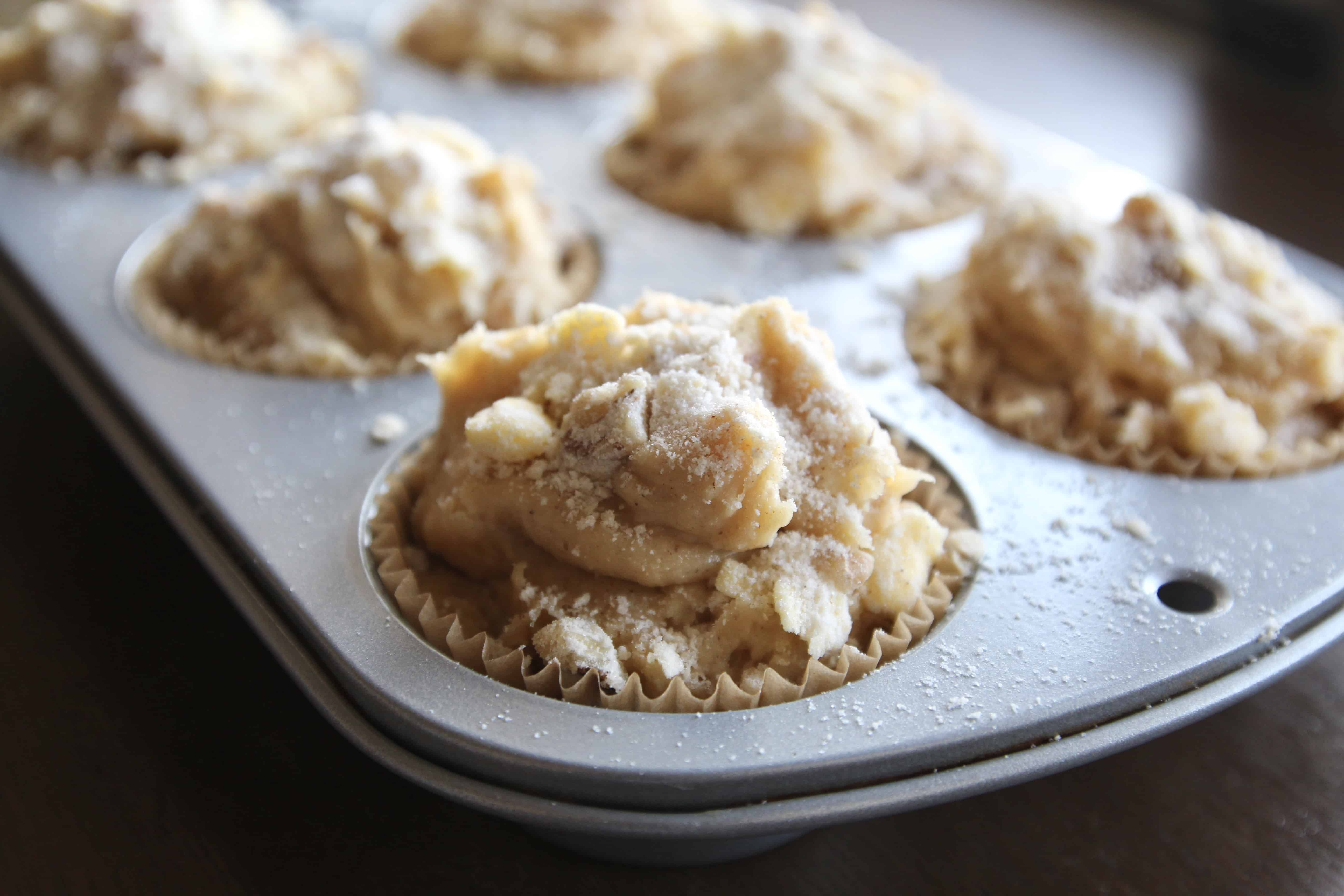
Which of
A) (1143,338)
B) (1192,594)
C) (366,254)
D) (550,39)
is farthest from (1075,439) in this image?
(550,39)

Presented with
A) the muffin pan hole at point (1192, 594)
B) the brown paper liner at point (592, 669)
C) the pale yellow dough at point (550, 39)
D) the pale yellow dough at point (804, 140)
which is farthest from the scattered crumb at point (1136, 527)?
the pale yellow dough at point (550, 39)

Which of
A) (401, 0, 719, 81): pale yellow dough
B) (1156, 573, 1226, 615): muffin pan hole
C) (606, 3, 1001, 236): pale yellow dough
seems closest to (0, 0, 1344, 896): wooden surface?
(1156, 573, 1226, 615): muffin pan hole

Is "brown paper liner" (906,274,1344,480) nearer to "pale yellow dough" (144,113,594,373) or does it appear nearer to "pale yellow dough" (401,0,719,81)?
"pale yellow dough" (144,113,594,373)

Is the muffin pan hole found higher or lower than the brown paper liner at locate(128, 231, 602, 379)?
higher

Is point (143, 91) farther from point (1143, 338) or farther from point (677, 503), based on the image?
point (1143, 338)

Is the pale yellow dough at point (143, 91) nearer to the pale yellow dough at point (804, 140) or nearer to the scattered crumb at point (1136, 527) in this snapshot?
the pale yellow dough at point (804, 140)

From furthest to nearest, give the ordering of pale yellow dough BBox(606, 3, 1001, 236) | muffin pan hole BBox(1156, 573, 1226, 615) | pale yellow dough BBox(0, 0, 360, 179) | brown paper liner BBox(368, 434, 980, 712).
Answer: pale yellow dough BBox(0, 0, 360, 179) → pale yellow dough BBox(606, 3, 1001, 236) → muffin pan hole BBox(1156, 573, 1226, 615) → brown paper liner BBox(368, 434, 980, 712)
